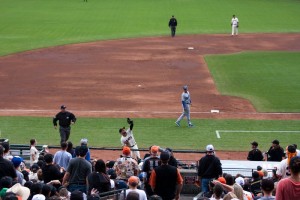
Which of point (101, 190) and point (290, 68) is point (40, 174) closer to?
point (101, 190)

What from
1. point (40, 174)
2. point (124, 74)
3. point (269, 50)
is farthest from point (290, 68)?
point (40, 174)

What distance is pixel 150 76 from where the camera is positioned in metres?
36.3

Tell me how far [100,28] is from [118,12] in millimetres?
11704

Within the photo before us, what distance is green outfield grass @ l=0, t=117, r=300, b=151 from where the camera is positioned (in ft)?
77.7

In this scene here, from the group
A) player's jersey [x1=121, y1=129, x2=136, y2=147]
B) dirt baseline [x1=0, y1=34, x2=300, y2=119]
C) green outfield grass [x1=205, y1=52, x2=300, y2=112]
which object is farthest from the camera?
green outfield grass [x1=205, y1=52, x2=300, y2=112]

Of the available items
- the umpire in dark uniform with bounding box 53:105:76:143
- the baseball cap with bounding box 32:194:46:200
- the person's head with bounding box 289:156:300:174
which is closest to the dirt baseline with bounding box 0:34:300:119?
the umpire in dark uniform with bounding box 53:105:76:143

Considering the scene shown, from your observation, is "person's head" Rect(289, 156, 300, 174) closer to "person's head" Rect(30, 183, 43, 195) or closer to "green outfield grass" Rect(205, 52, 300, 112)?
"person's head" Rect(30, 183, 43, 195)

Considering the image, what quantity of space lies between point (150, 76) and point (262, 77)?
6.33 meters

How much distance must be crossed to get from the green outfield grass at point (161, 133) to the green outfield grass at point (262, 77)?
324 centimetres

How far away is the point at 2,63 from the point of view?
39.7 metres

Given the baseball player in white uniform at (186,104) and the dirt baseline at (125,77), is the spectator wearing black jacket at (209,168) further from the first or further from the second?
the dirt baseline at (125,77)

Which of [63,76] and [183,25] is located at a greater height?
[183,25]

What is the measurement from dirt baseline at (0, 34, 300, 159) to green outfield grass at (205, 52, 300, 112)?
A: 2.40ft

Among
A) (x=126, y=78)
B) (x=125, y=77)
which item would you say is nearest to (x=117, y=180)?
(x=126, y=78)
